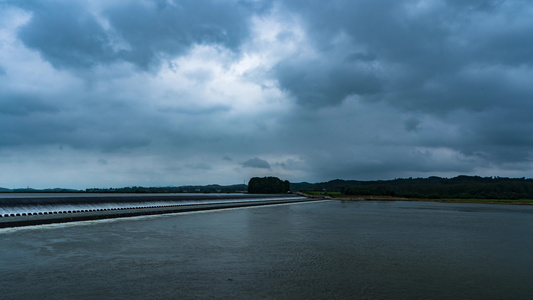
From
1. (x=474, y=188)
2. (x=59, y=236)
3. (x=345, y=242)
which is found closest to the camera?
(x=59, y=236)

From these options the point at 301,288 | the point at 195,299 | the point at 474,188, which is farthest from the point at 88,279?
the point at 474,188

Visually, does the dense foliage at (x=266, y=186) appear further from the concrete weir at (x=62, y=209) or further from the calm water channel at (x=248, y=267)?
the calm water channel at (x=248, y=267)

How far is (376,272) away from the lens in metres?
13.9

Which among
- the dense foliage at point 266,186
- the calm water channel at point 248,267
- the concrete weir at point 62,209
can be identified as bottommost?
the calm water channel at point 248,267

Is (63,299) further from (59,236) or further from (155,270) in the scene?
(59,236)

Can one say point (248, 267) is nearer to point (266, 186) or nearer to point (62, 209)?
point (62, 209)

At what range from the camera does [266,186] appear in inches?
6678

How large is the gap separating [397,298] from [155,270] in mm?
8146

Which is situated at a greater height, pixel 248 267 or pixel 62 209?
pixel 62 209

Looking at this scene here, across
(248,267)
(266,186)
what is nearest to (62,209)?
(248,267)

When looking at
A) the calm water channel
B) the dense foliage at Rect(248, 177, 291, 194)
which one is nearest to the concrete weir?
the calm water channel

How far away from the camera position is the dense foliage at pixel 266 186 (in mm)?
168750

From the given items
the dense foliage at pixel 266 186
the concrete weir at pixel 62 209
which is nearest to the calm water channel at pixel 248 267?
the concrete weir at pixel 62 209

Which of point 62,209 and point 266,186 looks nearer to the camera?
point 62,209
